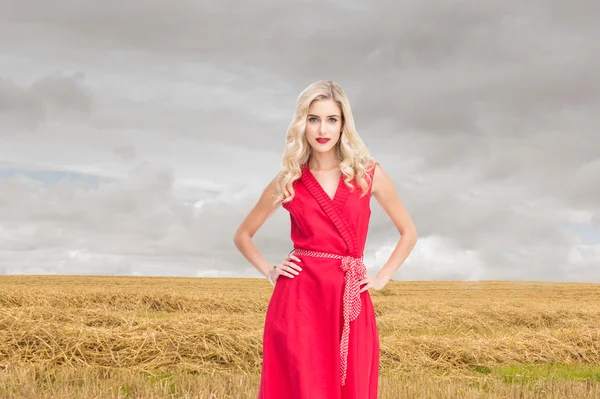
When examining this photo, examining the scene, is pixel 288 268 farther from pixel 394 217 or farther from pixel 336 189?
pixel 394 217

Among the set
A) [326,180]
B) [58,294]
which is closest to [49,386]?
[326,180]

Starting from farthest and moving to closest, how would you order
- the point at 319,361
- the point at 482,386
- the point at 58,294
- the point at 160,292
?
1. the point at 160,292
2. the point at 58,294
3. the point at 482,386
4. the point at 319,361

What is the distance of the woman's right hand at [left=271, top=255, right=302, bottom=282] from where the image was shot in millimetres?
3408

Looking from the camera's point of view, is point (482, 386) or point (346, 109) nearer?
point (346, 109)

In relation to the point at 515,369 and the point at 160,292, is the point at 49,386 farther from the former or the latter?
the point at 160,292

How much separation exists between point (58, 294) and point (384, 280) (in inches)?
579

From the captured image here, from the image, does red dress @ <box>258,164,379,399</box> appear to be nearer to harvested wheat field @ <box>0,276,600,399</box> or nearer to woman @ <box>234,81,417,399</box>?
woman @ <box>234,81,417,399</box>

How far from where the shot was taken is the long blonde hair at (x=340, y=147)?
355cm

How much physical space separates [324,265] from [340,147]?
673 millimetres

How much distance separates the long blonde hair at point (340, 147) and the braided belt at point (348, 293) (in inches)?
14.5

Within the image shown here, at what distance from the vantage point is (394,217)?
3766mm

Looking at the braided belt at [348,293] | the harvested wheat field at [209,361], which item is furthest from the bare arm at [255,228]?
the harvested wheat field at [209,361]

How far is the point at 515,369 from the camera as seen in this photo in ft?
29.8

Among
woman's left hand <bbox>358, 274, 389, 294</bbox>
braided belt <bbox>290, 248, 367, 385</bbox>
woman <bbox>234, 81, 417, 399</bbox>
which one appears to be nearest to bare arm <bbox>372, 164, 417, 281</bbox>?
woman <bbox>234, 81, 417, 399</bbox>
